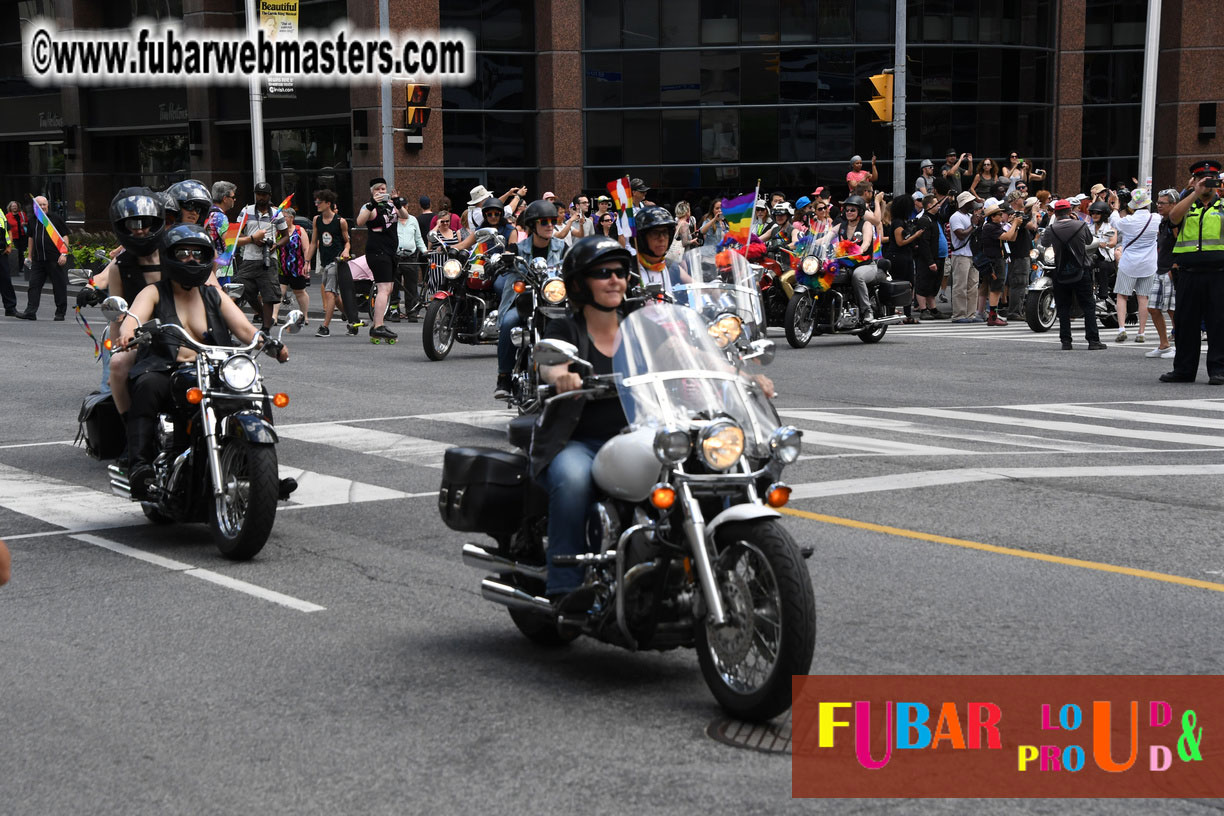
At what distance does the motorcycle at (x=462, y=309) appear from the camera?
17.8 meters

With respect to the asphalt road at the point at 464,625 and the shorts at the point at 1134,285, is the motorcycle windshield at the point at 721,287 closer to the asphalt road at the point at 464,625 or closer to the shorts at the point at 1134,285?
the asphalt road at the point at 464,625

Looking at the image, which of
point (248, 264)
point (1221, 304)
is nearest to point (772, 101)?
point (248, 264)

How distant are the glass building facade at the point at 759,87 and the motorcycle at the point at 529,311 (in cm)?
2316

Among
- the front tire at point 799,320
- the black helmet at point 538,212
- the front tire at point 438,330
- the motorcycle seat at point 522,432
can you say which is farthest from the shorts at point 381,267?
the motorcycle seat at point 522,432

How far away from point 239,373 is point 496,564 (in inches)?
106

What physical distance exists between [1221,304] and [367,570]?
33.8 feet

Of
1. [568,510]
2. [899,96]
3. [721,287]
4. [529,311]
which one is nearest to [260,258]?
[529,311]

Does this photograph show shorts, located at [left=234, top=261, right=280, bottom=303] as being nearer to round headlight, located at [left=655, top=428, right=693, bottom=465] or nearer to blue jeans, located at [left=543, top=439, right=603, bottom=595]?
blue jeans, located at [left=543, top=439, right=603, bottom=595]

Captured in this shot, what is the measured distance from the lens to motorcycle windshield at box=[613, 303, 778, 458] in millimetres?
5383

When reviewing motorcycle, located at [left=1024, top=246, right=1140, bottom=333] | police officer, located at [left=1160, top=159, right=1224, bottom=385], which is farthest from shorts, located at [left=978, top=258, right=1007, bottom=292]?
police officer, located at [left=1160, top=159, right=1224, bottom=385]

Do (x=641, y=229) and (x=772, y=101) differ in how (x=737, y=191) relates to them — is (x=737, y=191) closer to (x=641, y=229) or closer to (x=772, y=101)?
(x=772, y=101)

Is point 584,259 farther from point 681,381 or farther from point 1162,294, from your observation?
point 1162,294

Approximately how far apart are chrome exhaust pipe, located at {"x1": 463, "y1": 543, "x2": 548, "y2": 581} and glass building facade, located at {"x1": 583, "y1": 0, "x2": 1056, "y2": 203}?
30.3 metres

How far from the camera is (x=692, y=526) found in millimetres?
5129
